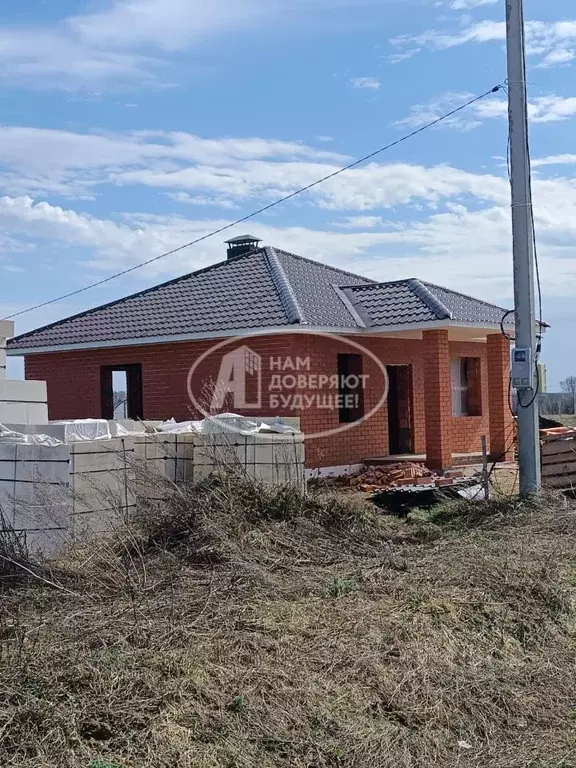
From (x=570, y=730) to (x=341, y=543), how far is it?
343 centimetres

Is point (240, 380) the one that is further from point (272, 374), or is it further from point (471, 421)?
point (471, 421)

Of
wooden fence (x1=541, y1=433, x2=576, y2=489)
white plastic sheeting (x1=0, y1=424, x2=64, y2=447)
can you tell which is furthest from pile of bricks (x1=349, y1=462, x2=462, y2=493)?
white plastic sheeting (x1=0, y1=424, x2=64, y2=447)

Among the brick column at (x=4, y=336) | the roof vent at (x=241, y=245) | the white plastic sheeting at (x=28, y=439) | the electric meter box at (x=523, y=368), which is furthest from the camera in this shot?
the roof vent at (x=241, y=245)

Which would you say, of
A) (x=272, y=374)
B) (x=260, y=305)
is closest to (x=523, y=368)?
(x=272, y=374)

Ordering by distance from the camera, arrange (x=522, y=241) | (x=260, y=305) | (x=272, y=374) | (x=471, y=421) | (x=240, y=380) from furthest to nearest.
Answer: (x=471, y=421)
(x=260, y=305)
(x=240, y=380)
(x=272, y=374)
(x=522, y=241)

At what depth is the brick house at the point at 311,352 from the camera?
588 inches

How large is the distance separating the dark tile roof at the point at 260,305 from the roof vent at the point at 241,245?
180 centimetres

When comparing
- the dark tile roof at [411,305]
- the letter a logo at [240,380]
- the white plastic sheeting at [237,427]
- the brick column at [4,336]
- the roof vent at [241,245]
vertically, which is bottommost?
the white plastic sheeting at [237,427]

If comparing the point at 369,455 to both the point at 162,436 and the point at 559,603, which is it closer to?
the point at 162,436

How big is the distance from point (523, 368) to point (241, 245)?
11.7 m

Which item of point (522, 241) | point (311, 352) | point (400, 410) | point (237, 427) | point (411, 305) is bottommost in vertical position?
point (400, 410)

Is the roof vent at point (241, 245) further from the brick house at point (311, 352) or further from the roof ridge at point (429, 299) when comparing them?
the roof ridge at point (429, 299)

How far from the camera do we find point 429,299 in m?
15.5

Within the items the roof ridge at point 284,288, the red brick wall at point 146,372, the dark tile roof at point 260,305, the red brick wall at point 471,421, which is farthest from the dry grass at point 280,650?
the red brick wall at point 471,421
